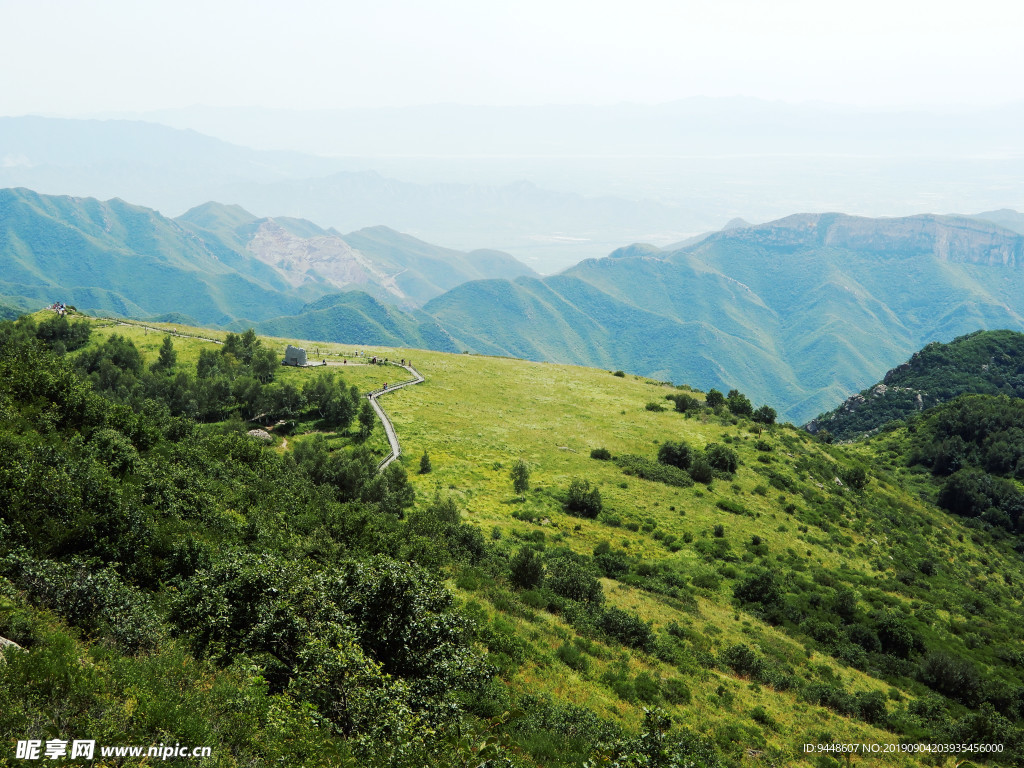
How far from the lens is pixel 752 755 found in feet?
76.8

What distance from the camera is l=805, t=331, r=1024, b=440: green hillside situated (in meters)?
164

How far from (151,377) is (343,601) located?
3002 inches

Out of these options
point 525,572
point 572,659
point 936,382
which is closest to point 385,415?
point 525,572

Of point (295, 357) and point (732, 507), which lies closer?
point (732, 507)

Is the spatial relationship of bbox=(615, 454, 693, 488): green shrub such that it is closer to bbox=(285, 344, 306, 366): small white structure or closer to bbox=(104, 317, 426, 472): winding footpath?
bbox=(104, 317, 426, 472): winding footpath

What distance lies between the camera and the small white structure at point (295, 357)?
311 feet

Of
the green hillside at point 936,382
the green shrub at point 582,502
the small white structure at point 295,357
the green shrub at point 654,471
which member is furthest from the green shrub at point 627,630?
the green hillside at point 936,382

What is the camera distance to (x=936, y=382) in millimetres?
170875

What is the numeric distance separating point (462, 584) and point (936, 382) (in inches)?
7672

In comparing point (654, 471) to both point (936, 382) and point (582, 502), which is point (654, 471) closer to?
point (582, 502)

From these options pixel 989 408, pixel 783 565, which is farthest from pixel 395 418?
pixel 989 408

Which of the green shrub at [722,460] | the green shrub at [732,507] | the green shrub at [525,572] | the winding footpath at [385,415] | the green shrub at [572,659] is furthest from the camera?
the green shrub at [722,460]

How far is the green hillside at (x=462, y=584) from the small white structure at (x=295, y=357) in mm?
6245

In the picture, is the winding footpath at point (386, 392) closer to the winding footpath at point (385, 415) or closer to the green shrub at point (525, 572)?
the winding footpath at point (385, 415)
